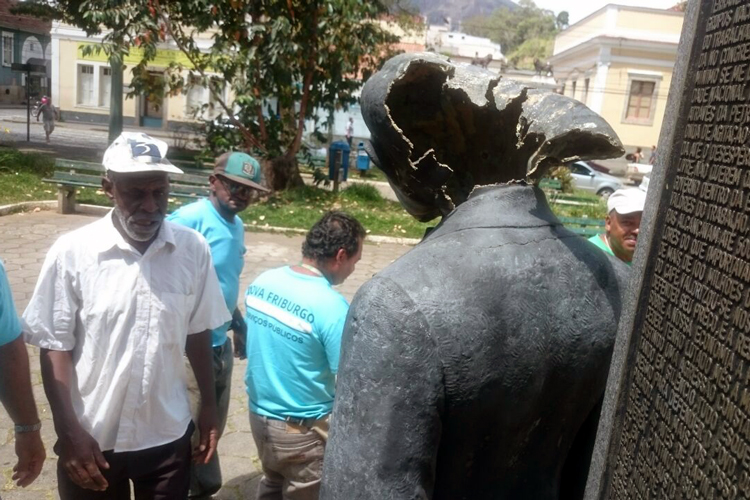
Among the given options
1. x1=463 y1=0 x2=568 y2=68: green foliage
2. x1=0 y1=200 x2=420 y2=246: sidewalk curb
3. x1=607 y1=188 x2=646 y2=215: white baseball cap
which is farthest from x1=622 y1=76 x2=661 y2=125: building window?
x1=463 y1=0 x2=568 y2=68: green foliage

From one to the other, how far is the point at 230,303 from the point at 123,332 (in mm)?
1304

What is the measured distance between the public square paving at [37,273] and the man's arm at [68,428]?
4.86ft

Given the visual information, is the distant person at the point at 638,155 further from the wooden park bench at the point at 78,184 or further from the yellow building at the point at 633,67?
the wooden park bench at the point at 78,184

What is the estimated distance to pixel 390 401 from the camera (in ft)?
3.82

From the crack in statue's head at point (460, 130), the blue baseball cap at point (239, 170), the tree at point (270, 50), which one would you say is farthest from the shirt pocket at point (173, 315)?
the tree at point (270, 50)

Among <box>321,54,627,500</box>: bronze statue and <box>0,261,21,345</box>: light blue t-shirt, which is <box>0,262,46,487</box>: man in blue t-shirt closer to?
<box>0,261,21,345</box>: light blue t-shirt

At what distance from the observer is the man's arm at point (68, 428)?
2.57 metres

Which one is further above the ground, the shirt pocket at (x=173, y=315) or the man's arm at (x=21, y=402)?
the shirt pocket at (x=173, y=315)

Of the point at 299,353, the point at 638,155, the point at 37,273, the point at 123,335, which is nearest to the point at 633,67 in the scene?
the point at 638,155

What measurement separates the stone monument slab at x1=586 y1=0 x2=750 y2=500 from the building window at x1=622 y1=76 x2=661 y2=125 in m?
33.7

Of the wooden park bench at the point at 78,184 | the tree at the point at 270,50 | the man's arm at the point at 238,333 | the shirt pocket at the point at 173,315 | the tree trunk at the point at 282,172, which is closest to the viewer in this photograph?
the shirt pocket at the point at 173,315

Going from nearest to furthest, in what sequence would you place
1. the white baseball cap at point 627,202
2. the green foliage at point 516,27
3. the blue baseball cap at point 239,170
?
the white baseball cap at point 627,202 → the blue baseball cap at point 239,170 → the green foliage at point 516,27

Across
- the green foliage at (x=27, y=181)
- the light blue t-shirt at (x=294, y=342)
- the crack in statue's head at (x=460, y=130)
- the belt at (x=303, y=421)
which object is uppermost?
the crack in statue's head at (x=460, y=130)

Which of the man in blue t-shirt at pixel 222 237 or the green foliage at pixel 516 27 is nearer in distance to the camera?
the man in blue t-shirt at pixel 222 237
